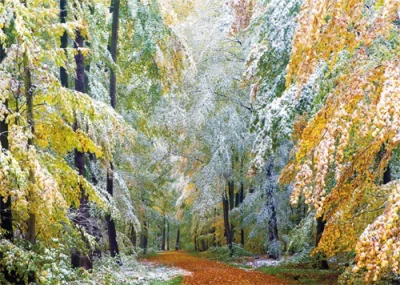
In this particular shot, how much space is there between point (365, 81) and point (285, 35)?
495 centimetres

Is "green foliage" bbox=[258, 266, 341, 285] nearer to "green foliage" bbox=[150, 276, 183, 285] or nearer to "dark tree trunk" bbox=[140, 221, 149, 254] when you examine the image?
"green foliage" bbox=[150, 276, 183, 285]

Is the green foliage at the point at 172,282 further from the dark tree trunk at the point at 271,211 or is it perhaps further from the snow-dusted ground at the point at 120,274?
the dark tree trunk at the point at 271,211

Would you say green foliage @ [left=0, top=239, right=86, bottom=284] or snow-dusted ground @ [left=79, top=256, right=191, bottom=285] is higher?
green foliage @ [left=0, top=239, right=86, bottom=284]

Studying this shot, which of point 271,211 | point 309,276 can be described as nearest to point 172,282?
point 309,276

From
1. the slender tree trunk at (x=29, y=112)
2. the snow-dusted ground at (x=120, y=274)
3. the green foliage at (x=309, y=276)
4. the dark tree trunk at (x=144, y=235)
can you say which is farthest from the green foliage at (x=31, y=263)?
the dark tree trunk at (x=144, y=235)

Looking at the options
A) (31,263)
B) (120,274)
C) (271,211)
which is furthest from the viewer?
(271,211)

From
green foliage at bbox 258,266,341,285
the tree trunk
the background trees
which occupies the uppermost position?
the background trees

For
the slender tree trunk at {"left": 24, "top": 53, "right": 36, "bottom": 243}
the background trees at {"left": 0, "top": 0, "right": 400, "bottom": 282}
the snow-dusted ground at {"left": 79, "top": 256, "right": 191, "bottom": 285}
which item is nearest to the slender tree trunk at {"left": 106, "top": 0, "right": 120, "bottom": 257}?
the background trees at {"left": 0, "top": 0, "right": 400, "bottom": 282}

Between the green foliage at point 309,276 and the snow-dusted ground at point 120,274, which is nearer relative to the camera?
the snow-dusted ground at point 120,274

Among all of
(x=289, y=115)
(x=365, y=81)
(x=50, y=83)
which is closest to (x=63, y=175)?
(x=50, y=83)

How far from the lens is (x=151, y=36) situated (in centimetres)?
1034

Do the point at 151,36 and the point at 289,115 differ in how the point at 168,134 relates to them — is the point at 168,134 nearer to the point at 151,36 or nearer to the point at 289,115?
the point at 151,36

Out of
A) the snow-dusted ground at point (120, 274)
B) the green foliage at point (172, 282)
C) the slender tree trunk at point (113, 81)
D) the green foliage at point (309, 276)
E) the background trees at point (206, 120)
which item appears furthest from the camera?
the slender tree trunk at point (113, 81)

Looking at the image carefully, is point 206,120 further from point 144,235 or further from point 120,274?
point 144,235
